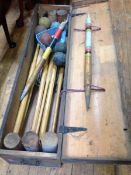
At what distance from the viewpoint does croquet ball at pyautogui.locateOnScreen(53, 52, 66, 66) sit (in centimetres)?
150

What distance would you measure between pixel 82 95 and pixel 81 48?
15.1 inches

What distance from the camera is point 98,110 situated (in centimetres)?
122

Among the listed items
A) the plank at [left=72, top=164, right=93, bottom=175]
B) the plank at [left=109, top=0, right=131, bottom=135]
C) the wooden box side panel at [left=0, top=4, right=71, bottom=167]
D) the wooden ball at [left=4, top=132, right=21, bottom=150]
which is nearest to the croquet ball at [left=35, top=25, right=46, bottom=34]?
the wooden box side panel at [left=0, top=4, right=71, bottom=167]

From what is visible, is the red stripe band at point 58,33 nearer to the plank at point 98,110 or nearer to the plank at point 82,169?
the plank at point 98,110

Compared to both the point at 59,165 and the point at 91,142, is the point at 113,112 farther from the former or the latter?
the point at 59,165

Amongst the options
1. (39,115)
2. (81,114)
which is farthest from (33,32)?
(81,114)

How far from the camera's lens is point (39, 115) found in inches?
53.3

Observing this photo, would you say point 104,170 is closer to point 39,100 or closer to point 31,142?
point 31,142

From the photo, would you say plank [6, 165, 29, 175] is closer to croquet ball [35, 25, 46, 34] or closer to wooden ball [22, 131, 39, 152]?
wooden ball [22, 131, 39, 152]

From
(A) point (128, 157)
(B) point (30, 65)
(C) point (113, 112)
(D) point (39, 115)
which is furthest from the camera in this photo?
(B) point (30, 65)

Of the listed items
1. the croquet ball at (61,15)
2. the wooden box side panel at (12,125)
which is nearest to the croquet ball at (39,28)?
the wooden box side panel at (12,125)

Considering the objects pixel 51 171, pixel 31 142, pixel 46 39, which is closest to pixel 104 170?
pixel 51 171

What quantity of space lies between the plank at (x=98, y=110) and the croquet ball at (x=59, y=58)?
54 mm

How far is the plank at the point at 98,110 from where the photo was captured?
1.08m
